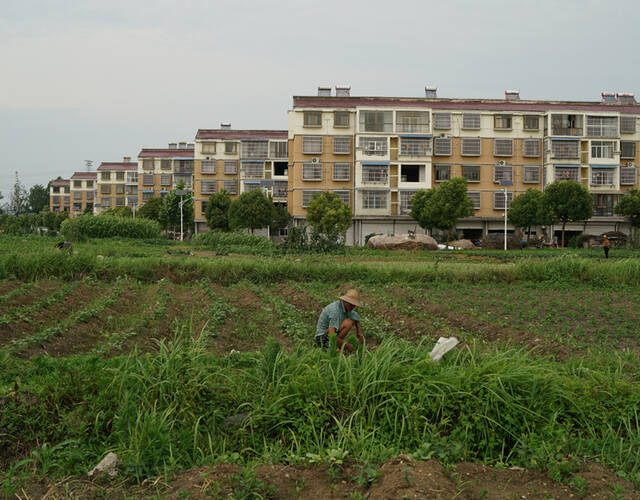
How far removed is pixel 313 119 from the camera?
5028cm

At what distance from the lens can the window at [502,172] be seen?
5128 cm

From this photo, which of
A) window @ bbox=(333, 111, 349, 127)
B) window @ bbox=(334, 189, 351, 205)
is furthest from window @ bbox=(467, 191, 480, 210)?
window @ bbox=(333, 111, 349, 127)

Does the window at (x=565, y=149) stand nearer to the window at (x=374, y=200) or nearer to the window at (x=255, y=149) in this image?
the window at (x=374, y=200)

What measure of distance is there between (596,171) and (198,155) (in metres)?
40.4

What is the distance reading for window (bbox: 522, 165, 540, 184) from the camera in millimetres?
51906

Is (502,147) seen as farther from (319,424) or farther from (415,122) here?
(319,424)

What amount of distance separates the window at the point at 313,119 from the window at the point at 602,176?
24647mm

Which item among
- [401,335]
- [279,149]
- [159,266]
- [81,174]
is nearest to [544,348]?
[401,335]

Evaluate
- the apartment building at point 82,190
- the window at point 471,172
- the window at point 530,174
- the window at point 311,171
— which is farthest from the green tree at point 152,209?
the window at point 530,174

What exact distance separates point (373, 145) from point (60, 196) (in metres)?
84.8

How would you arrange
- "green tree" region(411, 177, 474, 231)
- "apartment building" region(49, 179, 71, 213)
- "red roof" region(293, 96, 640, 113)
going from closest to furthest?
"green tree" region(411, 177, 474, 231) → "red roof" region(293, 96, 640, 113) → "apartment building" region(49, 179, 71, 213)

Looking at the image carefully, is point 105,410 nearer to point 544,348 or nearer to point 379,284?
point 544,348

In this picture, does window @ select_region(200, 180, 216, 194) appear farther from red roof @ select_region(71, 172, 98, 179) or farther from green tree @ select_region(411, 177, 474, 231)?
red roof @ select_region(71, 172, 98, 179)

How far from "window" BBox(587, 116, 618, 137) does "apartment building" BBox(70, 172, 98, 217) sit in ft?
277
